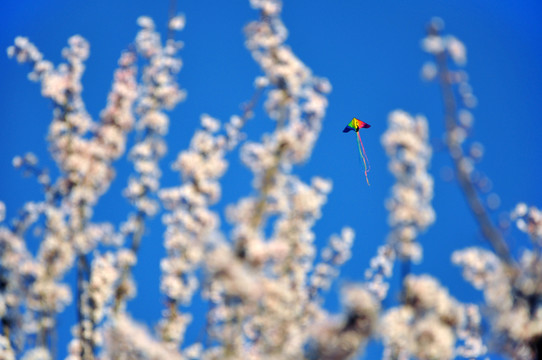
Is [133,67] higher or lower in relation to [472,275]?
higher

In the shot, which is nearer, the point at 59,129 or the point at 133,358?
the point at 133,358

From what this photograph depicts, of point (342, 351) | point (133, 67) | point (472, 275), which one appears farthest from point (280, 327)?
point (133, 67)

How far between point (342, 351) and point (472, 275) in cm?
293

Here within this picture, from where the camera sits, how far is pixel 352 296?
2928 millimetres

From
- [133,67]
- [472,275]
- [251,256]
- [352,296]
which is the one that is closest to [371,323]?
[352,296]

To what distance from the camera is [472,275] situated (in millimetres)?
5281

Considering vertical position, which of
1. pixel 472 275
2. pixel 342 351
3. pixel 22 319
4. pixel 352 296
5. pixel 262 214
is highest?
pixel 472 275

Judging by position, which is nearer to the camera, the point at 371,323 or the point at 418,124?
the point at 371,323

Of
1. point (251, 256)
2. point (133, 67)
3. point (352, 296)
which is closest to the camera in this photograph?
point (352, 296)

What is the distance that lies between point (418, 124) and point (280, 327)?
2161 mm

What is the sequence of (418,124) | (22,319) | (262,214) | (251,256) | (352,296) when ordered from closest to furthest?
(352,296)
(251,256)
(262,214)
(418,124)
(22,319)

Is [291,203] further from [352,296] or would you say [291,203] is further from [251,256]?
[352,296]

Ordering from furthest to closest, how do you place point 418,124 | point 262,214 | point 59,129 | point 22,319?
1. point 59,129
2. point 22,319
3. point 418,124
4. point 262,214

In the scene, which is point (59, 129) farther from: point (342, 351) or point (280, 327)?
point (342, 351)
